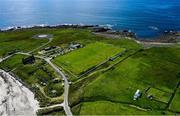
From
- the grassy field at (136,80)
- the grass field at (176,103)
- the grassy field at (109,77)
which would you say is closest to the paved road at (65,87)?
the grassy field at (109,77)

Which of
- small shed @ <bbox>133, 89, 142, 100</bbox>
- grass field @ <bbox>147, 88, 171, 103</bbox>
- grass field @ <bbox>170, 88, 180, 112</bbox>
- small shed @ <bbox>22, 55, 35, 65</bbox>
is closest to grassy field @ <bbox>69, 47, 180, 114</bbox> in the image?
small shed @ <bbox>133, 89, 142, 100</bbox>

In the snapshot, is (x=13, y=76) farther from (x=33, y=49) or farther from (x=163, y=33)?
(x=163, y=33)

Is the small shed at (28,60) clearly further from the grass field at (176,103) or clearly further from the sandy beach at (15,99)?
the grass field at (176,103)

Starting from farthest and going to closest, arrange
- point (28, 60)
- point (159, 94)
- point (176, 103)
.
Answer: point (28, 60), point (159, 94), point (176, 103)

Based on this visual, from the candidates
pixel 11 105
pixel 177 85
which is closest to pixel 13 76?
pixel 11 105

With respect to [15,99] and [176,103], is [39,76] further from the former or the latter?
[176,103]

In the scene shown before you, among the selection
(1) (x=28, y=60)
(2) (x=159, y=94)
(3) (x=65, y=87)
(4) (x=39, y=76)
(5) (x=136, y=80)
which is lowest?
(3) (x=65, y=87)

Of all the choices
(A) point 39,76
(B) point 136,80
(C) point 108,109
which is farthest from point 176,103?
(A) point 39,76

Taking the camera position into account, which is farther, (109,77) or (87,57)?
(87,57)
